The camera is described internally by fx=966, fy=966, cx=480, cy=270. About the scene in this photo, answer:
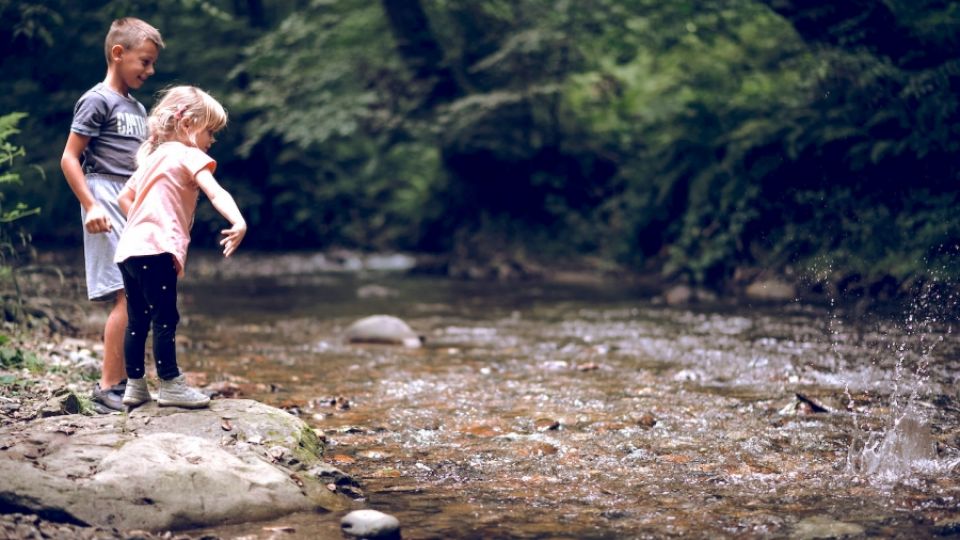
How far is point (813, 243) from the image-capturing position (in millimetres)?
10781

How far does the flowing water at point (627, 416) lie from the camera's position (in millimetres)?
3367

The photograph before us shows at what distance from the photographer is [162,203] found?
4008 millimetres

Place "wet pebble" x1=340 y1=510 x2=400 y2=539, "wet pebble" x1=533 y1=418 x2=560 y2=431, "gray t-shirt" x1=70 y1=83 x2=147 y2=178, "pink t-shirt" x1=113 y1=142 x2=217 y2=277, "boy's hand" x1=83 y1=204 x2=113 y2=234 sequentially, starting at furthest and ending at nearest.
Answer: "wet pebble" x1=533 y1=418 x2=560 y2=431 → "gray t-shirt" x1=70 y1=83 x2=147 y2=178 → "boy's hand" x1=83 y1=204 x2=113 y2=234 → "pink t-shirt" x1=113 y1=142 x2=217 y2=277 → "wet pebble" x1=340 y1=510 x2=400 y2=539

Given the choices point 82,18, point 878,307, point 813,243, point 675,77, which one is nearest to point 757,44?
point 675,77

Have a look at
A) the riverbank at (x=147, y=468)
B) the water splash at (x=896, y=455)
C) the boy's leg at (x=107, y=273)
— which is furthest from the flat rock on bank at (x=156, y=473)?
the water splash at (x=896, y=455)

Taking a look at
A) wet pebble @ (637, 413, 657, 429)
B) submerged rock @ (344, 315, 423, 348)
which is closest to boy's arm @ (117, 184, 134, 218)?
wet pebble @ (637, 413, 657, 429)

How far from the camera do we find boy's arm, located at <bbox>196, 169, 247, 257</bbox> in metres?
3.80

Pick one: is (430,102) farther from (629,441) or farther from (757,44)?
(629,441)

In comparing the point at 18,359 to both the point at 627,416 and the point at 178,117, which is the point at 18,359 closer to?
A: the point at 178,117

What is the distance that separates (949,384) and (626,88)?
11286mm

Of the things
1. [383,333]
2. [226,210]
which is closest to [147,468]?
[226,210]

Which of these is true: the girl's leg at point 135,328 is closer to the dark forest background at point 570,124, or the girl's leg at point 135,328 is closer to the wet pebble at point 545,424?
the wet pebble at point 545,424

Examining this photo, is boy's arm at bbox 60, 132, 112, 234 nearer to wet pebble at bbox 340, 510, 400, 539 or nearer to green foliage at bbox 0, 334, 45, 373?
green foliage at bbox 0, 334, 45, 373

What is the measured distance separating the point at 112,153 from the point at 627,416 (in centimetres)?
282
